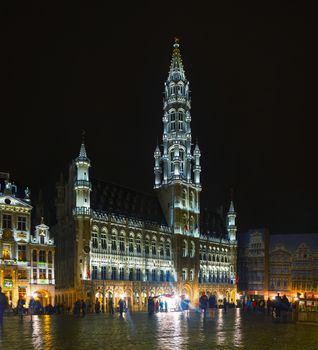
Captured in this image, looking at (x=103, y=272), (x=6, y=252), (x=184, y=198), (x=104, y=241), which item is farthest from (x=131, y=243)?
(x=6, y=252)

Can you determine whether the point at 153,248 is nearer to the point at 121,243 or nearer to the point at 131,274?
the point at 131,274

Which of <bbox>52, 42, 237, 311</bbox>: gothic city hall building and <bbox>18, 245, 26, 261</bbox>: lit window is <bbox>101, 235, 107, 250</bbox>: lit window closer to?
<bbox>52, 42, 237, 311</bbox>: gothic city hall building

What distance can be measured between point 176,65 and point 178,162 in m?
18.7

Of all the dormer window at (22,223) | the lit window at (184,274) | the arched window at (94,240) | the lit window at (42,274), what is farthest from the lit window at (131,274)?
the dormer window at (22,223)

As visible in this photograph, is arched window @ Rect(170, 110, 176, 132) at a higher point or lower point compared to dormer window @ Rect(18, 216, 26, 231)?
higher

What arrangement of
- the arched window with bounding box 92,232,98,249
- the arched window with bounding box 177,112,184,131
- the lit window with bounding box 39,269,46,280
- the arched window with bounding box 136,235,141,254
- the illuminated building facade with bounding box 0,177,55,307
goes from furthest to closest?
the arched window with bounding box 177,112,184,131 < the arched window with bounding box 136,235,141,254 < the arched window with bounding box 92,232,98,249 < the lit window with bounding box 39,269,46,280 < the illuminated building facade with bounding box 0,177,55,307

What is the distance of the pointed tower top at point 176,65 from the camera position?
97938 mm

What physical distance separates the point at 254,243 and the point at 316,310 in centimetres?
8057

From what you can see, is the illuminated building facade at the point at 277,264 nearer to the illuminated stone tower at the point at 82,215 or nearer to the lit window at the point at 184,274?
the lit window at the point at 184,274

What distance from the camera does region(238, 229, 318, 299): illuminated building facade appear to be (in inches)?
4198

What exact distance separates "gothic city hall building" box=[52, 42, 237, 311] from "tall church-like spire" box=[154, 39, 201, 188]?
0.55 ft

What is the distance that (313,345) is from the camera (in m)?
20.9

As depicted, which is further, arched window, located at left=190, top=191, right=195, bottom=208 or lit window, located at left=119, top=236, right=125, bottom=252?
arched window, located at left=190, top=191, right=195, bottom=208

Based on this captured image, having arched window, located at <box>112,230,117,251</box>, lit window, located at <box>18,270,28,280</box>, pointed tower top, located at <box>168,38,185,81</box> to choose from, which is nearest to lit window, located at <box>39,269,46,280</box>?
lit window, located at <box>18,270,28,280</box>
